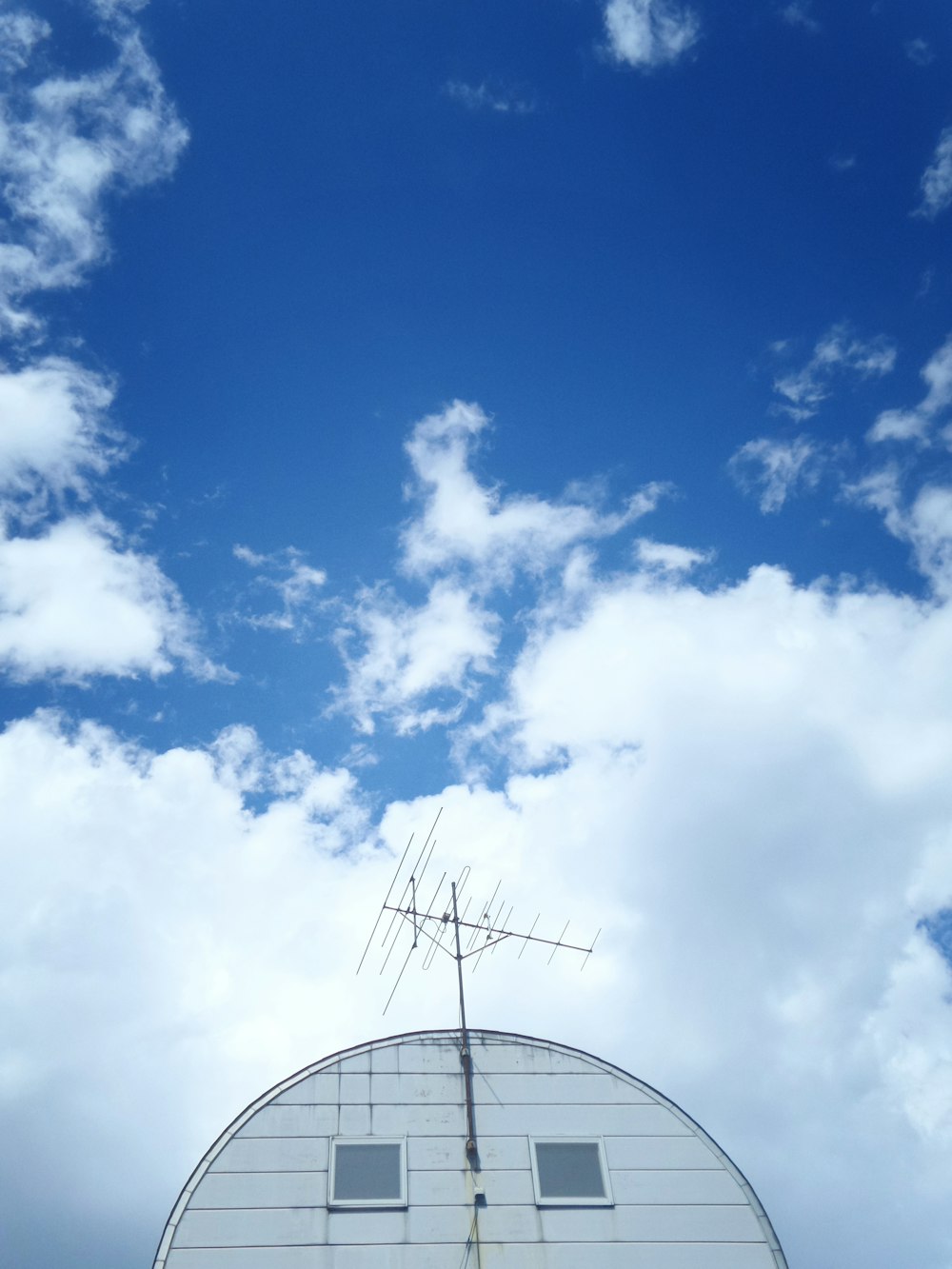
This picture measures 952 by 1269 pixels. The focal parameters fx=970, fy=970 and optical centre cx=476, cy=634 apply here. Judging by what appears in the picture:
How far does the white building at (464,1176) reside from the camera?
13.2 meters

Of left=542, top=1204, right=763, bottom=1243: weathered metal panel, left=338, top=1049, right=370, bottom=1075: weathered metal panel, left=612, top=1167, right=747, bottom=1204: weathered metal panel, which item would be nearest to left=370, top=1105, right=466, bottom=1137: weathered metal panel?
left=338, top=1049, right=370, bottom=1075: weathered metal panel

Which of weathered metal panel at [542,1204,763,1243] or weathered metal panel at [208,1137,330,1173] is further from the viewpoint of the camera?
weathered metal panel at [208,1137,330,1173]

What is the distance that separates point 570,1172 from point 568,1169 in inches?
1.8

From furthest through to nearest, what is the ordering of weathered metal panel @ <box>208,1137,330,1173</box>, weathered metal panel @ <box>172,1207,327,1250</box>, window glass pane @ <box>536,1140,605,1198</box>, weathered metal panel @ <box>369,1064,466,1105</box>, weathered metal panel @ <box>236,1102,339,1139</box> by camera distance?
1. weathered metal panel @ <box>369,1064,466,1105</box>
2. weathered metal panel @ <box>236,1102,339,1139</box>
3. window glass pane @ <box>536,1140,605,1198</box>
4. weathered metal panel @ <box>208,1137,330,1173</box>
5. weathered metal panel @ <box>172,1207,327,1250</box>

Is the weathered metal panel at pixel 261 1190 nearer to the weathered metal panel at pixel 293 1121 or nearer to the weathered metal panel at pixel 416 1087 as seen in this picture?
the weathered metal panel at pixel 293 1121

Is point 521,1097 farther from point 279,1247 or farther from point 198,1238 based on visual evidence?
point 198,1238

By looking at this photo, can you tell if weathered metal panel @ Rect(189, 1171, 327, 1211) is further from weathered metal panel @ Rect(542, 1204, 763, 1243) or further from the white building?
weathered metal panel @ Rect(542, 1204, 763, 1243)

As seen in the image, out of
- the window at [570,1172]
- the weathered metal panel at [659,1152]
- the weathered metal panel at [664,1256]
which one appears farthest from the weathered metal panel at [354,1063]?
the weathered metal panel at [659,1152]

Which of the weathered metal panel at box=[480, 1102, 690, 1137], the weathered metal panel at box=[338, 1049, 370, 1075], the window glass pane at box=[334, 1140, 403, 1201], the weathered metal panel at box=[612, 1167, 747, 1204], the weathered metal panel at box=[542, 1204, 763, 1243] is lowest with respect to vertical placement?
the weathered metal panel at box=[542, 1204, 763, 1243]

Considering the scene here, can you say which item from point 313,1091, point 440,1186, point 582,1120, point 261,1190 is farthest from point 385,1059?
→ point 582,1120

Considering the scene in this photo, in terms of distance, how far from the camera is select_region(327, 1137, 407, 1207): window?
13.6 metres

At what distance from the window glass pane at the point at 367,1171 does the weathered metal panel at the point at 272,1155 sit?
0.25m

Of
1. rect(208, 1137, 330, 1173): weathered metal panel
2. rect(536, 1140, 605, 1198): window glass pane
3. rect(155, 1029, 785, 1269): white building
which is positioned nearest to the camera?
rect(155, 1029, 785, 1269): white building

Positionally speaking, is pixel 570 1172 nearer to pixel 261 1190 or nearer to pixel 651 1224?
pixel 651 1224
